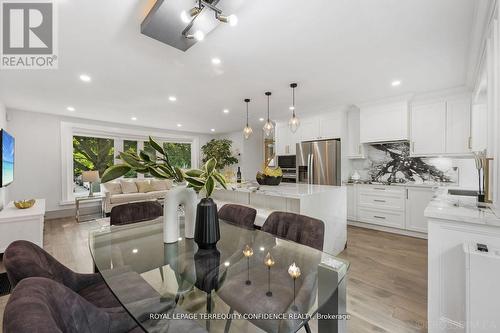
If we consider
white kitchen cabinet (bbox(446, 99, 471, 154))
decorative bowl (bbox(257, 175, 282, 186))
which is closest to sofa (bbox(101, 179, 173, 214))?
decorative bowl (bbox(257, 175, 282, 186))

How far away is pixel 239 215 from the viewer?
2131 millimetres

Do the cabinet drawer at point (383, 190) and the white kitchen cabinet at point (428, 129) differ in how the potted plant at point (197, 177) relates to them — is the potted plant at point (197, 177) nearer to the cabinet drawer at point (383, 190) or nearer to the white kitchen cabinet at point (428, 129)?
the cabinet drawer at point (383, 190)

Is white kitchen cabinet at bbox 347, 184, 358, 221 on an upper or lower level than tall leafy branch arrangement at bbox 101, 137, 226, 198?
lower

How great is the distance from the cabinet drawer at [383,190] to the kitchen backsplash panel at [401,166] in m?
0.45

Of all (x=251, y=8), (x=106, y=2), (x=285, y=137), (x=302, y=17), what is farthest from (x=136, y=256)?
(x=285, y=137)

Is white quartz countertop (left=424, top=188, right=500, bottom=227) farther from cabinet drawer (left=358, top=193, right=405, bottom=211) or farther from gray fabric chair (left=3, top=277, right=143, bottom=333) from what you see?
cabinet drawer (left=358, top=193, right=405, bottom=211)

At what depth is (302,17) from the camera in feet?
5.69

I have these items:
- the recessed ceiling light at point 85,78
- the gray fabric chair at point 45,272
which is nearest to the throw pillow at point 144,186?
the recessed ceiling light at point 85,78

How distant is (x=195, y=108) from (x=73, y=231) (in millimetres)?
3296

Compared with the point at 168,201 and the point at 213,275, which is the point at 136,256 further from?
the point at 213,275

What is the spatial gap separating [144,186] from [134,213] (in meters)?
3.82

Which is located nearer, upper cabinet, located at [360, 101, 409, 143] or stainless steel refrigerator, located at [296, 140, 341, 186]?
upper cabinet, located at [360, 101, 409, 143]

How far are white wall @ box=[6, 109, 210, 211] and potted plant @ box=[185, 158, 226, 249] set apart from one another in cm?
545

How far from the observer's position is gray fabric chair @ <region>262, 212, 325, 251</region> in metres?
1.54
